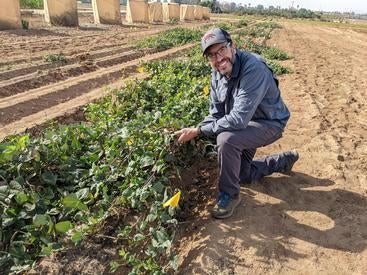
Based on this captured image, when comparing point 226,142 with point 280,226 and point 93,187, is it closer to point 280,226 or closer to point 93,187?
point 280,226

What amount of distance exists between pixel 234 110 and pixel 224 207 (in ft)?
2.70

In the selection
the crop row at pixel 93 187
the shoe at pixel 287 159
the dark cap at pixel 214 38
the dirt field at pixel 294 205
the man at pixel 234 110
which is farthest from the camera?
the shoe at pixel 287 159

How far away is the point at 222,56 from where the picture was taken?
11.0 feet

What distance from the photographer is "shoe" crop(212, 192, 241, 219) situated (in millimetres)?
3516

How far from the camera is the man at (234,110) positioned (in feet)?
11.0

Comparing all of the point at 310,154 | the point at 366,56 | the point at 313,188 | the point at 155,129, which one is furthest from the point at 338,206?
the point at 366,56

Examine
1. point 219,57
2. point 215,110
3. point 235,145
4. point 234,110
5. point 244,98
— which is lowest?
point 235,145

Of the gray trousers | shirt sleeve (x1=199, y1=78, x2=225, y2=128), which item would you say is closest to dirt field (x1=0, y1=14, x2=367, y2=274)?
the gray trousers

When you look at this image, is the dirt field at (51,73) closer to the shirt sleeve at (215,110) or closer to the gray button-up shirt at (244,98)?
the shirt sleeve at (215,110)

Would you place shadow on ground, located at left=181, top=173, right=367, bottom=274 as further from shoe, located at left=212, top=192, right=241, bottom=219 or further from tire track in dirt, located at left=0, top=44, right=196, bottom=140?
tire track in dirt, located at left=0, top=44, right=196, bottom=140

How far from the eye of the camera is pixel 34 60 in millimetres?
10484

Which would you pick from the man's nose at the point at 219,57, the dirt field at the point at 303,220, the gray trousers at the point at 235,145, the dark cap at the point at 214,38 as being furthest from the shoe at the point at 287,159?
the dark cap at the point at 214,38

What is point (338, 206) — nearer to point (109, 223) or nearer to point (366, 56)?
point (109, 223)

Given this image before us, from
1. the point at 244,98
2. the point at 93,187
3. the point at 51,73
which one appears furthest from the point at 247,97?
the point at 51,73
